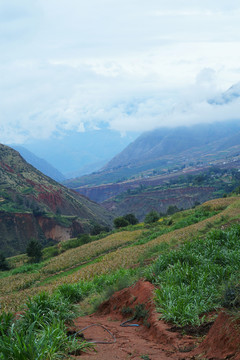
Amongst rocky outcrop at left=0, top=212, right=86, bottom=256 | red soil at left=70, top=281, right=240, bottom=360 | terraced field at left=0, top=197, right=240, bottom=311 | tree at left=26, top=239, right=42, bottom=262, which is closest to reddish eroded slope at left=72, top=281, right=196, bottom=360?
red soil at left=70, top=281, right=240, bottom=360

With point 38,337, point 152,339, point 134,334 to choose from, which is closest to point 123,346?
point 152,339

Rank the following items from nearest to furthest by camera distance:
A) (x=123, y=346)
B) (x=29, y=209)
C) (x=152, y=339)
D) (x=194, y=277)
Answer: (x=123, y=346) < (x=152, y=339) < (x=194, y=277) < (x=29, y=209)

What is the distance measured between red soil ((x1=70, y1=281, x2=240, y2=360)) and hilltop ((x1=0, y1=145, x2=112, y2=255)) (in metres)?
52.9

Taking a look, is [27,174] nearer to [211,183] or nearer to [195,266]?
[211,183]

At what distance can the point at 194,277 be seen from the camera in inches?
308

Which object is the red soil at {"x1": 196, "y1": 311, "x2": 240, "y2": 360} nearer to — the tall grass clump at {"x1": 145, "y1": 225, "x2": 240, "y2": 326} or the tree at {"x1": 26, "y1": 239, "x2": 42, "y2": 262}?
the tall grass clump at {"x1": 145, "y1": 225, "x2": 240, "y2": 326}

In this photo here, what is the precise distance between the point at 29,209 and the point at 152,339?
221 feet

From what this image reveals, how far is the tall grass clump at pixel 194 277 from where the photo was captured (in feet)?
21.1

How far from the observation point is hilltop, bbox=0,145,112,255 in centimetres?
6216

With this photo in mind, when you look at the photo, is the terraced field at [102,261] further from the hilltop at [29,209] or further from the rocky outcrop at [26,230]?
the hilltop at [29,209]

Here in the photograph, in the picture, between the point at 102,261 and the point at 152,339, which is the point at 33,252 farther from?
the point at 152,339

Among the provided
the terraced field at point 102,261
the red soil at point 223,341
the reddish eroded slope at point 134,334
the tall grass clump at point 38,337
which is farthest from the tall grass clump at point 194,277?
the terraced field at point 102,261

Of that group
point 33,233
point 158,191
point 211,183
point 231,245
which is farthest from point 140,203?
point 231,245

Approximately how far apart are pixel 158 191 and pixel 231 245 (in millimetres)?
113230
